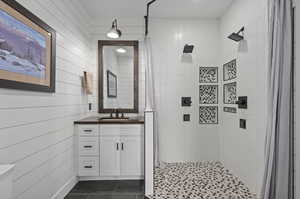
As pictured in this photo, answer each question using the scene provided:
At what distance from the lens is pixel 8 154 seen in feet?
5.18

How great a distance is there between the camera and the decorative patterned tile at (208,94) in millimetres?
3826

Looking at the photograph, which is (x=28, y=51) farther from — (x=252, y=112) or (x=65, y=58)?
(x=252, y=112)

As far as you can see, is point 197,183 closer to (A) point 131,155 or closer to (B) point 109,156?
(A) point 131,155

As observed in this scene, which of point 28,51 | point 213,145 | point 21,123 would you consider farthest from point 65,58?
point 213,145

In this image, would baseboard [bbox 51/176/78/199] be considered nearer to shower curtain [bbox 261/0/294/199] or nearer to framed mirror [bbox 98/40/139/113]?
framed mirror [bbox 98/40/139/113]

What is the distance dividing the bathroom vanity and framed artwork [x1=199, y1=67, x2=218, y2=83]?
5.12 ft

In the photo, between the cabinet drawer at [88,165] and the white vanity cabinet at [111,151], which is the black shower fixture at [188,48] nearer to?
the white vanity cabinet at [111,151]

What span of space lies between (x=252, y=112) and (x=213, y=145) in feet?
4.88

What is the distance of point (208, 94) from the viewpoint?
384 cm

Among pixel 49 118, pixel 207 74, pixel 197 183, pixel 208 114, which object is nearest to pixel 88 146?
pixel 49 118

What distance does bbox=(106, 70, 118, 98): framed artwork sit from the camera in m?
3.77

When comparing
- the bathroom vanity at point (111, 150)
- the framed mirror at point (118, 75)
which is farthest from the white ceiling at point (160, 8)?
the bathroom vanity at point (111, 150)

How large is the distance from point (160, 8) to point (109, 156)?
2601 millimetres

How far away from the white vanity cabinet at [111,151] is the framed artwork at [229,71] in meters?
1.66
